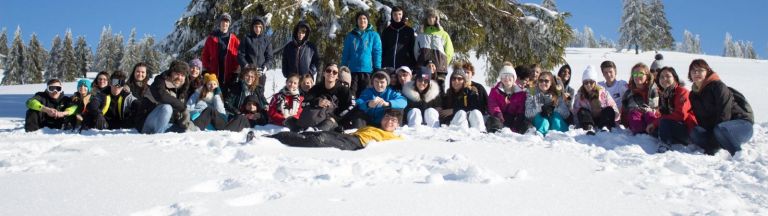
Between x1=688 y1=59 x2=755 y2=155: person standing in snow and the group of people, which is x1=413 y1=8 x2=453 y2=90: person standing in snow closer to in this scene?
the group of people

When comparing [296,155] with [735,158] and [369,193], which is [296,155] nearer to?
[369,193]

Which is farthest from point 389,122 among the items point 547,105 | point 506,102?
point 547,105

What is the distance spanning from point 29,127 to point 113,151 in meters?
3.22

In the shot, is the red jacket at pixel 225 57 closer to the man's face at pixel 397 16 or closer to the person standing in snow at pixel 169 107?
the person standing in snow at pixel 169 107

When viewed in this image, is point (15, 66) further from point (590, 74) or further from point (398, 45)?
point (590, 74)

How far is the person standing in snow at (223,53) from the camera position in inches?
330

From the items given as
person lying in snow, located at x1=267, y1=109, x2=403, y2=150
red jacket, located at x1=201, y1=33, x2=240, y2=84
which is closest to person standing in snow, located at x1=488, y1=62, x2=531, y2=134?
person lying in snow, located at x1=267, y1=109, x2=403, y2=150

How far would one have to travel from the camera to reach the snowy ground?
9.66 feet

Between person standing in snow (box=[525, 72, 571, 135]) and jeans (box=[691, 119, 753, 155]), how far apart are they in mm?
1563

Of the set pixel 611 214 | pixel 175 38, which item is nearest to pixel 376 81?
pixel 611 214

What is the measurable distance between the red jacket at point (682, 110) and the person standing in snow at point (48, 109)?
25.3 feet

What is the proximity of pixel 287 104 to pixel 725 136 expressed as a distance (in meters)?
5.13

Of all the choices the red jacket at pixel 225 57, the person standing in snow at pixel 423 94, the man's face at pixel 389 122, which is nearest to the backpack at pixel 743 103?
the person standing in snow at pixel 423 94

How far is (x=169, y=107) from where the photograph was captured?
6148mm
